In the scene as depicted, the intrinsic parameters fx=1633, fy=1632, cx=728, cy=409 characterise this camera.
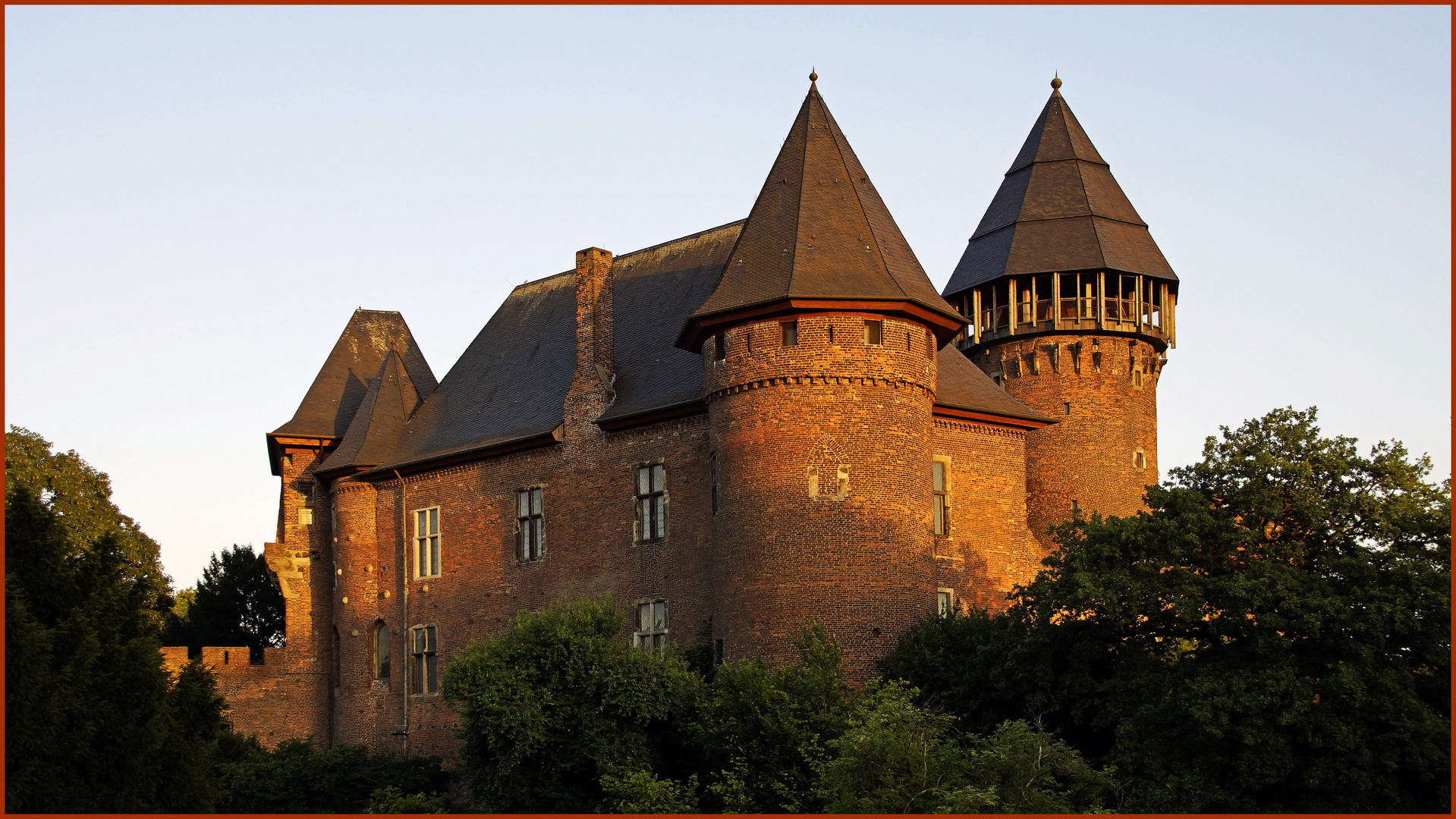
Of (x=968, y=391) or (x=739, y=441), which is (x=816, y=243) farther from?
(x=968, y=391)

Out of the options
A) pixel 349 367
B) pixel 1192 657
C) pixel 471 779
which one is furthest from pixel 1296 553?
pixel 349 367

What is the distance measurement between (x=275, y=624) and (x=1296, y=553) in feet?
127

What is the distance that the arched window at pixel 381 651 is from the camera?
124 ft

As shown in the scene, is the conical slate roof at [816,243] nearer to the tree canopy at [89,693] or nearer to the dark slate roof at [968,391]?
the dark slate roof at [968,391]

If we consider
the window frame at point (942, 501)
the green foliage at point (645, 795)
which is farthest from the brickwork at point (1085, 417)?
the green foliage at point (645, 795)

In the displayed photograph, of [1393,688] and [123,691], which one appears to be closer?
[123,691]

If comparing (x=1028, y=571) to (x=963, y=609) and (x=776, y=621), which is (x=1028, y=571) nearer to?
(x=963, y=609)

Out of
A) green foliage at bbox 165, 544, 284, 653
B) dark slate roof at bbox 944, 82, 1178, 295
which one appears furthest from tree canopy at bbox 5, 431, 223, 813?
green foliage at bbox 165, 544, 284, 653

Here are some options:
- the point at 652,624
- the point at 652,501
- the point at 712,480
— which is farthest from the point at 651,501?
the point at 652,624

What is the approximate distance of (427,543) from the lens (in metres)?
37.5

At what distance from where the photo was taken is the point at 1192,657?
25047mm

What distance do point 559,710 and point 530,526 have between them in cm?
875

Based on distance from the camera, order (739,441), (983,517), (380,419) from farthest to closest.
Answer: (380,419) < (983,517) < (739,441)

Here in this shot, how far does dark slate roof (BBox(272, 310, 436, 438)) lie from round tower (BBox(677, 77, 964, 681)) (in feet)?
44.4
